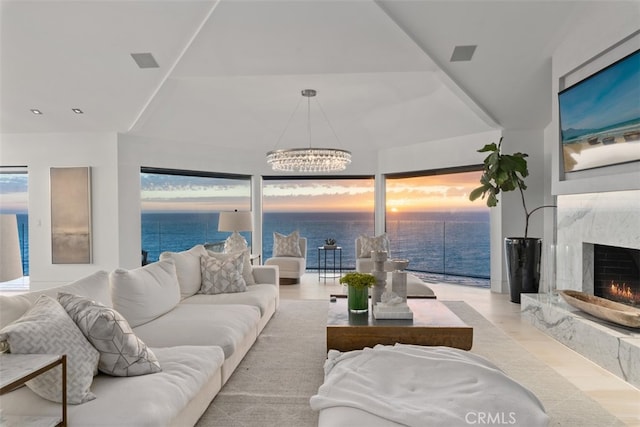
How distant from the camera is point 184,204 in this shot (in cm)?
858

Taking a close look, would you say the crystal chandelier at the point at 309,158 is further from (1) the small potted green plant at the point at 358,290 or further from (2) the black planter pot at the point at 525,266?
(2) the black planter pot at the point at 525,266

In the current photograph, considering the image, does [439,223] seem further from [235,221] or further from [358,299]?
[358,299]

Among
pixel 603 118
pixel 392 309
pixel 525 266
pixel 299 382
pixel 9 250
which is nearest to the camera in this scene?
pixel 9 250

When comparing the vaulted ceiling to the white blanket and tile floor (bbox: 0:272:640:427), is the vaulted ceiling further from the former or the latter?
the white blanket

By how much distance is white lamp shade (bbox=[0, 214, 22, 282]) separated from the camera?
2.33 metres

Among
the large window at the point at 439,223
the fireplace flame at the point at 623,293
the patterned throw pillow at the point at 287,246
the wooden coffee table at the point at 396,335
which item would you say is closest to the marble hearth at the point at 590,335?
the fireplace flame at the point at 623,293

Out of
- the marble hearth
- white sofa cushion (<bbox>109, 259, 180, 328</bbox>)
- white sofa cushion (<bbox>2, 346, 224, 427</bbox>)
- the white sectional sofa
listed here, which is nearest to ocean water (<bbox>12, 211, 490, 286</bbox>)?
the marble hearth

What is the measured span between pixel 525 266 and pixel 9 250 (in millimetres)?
6088

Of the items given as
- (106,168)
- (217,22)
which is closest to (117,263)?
(106,168)

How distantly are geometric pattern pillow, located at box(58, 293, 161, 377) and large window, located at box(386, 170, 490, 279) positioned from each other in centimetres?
666

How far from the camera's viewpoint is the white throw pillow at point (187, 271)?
14.1 ft

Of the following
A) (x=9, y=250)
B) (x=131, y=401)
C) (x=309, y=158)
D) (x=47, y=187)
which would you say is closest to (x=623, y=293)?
(x=309, y=158)

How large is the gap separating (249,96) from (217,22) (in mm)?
2414

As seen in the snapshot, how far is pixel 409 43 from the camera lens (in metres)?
4.66
